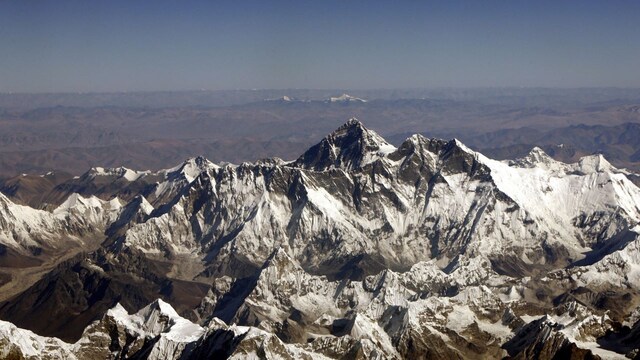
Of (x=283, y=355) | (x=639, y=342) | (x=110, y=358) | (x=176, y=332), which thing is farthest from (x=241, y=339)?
(x=639, y=342)

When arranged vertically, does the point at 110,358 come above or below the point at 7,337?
below

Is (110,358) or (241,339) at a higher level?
(241,339)

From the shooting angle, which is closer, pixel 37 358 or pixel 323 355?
pixel 37 358

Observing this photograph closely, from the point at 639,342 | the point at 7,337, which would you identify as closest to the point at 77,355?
the point at 7,337

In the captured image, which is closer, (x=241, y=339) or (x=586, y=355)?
(x=241, y=339)

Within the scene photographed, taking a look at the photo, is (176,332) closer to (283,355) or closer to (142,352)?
(142,352)

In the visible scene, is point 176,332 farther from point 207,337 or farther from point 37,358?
point 37,358

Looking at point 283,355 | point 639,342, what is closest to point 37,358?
point 283,355

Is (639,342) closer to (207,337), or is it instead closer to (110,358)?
(207,337)
